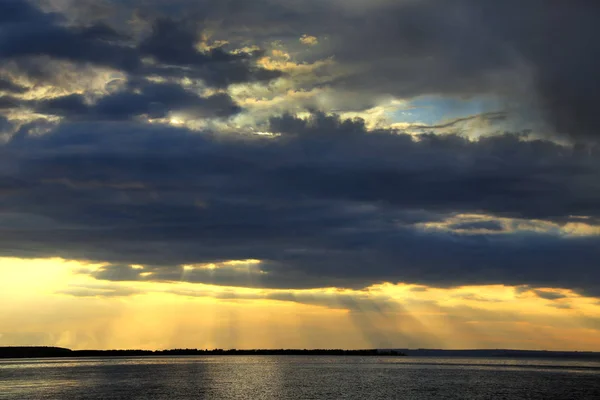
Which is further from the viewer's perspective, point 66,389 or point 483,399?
point 66,389

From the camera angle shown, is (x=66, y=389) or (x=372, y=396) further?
(x=66, y=389)

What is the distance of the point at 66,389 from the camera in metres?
149

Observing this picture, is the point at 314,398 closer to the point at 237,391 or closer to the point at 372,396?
the point at 372,396

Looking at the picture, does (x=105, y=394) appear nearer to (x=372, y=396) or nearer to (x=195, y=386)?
(x=195, y=386)

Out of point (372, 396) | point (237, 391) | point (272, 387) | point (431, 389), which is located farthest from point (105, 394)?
point (431, 389)

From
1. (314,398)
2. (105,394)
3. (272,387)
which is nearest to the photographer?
(314,398)

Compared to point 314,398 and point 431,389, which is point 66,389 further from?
point 431,389

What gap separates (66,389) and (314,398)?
199ft

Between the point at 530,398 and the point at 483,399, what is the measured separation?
31.7ft

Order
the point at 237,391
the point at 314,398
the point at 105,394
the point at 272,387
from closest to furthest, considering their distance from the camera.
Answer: the point at 314,398
the point at 105,394
the point at 237,391
the point at 272,387

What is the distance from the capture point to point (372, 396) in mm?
129000

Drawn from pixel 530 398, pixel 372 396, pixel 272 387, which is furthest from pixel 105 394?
pixel 530 398

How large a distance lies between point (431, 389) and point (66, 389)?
269 ft

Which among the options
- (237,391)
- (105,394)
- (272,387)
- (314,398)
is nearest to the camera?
(314,398)
